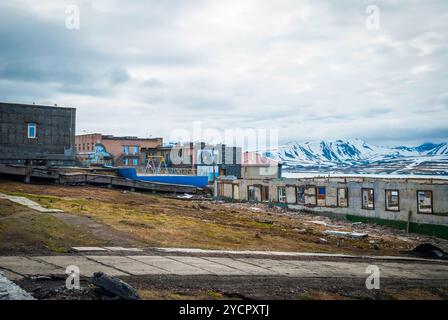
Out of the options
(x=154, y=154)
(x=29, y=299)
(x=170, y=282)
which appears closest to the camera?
(x=29, y=299)

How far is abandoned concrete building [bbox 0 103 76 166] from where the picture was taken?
42.2 m

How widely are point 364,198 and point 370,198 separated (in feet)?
6.36

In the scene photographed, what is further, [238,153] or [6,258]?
[238,153]

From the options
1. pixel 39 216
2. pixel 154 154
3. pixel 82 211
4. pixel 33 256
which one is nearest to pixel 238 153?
pixel 154 154

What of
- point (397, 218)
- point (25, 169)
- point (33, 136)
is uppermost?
point (33, 136)

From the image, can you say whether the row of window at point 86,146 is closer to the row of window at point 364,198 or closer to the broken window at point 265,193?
the broken window at point 265,193

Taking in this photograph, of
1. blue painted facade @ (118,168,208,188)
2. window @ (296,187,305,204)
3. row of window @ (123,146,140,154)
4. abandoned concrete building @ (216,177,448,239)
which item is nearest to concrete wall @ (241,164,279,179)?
blue painted facade @ (118,168,208,188)

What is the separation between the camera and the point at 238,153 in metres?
68.1

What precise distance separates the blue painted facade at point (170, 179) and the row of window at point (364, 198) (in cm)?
1214

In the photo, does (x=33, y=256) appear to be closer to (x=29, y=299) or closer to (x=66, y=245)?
(x=66, y=245)

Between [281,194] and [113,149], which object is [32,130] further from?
[113,149]

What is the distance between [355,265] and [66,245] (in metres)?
10.4

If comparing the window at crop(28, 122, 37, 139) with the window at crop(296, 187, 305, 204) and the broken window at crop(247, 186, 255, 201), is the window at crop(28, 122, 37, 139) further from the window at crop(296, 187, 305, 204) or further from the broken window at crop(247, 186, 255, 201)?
the window at crop(296, 187, 305, 204)

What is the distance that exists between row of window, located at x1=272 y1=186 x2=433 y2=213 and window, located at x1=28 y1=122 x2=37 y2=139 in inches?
911
